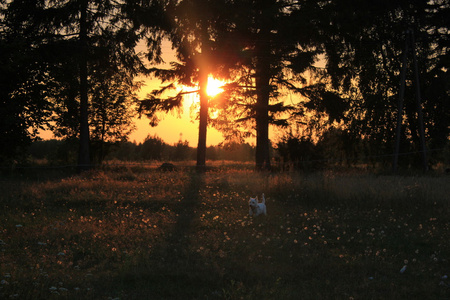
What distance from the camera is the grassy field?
21.4 feet

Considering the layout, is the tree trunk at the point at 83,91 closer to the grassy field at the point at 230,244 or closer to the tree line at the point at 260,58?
the tree line at the point at 260,58

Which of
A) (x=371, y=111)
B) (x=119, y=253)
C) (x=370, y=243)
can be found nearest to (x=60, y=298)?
(x=119, y=253)

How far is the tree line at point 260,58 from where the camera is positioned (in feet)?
82.7

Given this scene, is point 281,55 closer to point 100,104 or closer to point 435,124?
point 435,124

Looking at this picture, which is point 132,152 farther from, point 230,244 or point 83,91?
point 230,244

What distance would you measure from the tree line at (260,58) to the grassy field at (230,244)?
11288 millimetres

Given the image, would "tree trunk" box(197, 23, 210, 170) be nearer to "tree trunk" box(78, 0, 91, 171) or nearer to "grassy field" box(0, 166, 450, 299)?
"tree trunk" box(78, 0, 91, 171)

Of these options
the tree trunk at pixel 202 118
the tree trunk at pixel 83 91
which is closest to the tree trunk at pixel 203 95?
the tree trunk at pixel 202 118

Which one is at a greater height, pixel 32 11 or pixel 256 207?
pixel 32 11

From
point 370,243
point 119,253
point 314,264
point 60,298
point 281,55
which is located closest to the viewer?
point 60,298

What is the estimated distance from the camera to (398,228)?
34.7ft

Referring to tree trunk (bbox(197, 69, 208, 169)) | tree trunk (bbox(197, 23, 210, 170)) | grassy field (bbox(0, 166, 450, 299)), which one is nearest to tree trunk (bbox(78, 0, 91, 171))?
tree trunk (bbox(197, 23, 210, 170))

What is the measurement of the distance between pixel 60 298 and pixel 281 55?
23.0 meters

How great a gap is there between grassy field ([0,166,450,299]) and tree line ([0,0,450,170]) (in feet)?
37.0
